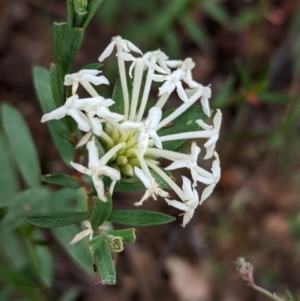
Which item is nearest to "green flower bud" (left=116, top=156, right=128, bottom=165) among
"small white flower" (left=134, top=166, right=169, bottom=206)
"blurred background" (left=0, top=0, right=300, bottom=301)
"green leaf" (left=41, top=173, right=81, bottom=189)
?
"small white flower" (left=134, top=166, right=169, bottom=206)

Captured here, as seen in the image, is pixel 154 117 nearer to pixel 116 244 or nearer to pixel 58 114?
pixel 58 114

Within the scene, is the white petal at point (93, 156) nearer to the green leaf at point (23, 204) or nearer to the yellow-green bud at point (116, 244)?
the yellow-green bud at point (116, 244)

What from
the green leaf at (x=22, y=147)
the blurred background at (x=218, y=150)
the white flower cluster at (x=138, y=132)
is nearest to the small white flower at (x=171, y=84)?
the white flower cluster at (x=138, y=132)

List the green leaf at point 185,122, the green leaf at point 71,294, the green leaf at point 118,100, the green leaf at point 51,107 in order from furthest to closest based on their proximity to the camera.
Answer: the green leaf at point 71,294 → the green leaf at point 51,107 → the green leaf at point 185,122 → the green leaf at point 118,100

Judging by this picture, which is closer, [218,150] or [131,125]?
[131,125]

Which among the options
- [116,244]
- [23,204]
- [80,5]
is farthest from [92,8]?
[23,204]

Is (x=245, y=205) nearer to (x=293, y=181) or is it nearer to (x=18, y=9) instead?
(x=293, y=181)

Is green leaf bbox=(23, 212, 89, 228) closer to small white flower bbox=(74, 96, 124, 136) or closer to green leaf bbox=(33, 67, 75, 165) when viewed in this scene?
small white flower bbox=(74, 96, 124, 136)
